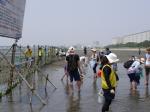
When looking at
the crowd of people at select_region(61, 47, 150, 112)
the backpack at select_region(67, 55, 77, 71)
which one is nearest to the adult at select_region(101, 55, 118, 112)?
the crowd of people at select_region(61, 47, 150, 112)

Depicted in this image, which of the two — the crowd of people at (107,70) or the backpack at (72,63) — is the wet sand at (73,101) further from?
the backpack at (72,63)

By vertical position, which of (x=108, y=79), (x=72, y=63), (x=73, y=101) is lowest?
(x=73, y=101)

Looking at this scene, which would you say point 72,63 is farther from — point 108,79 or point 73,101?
point 108,79

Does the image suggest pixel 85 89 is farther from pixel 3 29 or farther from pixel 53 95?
pixel 3 29

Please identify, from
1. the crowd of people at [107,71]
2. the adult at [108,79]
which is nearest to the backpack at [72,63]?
the crowd of people at [107,71]

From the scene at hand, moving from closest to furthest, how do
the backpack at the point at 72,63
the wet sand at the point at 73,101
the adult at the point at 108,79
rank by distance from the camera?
the adult at the point at 108,79
the wet sand at the point at 73,101
the backpack at the point at 72,63

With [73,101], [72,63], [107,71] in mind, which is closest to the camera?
[107,71]

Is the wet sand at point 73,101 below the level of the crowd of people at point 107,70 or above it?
below

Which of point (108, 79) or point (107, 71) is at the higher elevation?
point (107, 71)

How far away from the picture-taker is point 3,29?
11328mm

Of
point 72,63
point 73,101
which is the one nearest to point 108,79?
point 73,101

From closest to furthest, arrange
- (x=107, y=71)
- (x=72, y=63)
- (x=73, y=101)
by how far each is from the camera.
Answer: (x=107, y=71), (x=73, y=101), (x=72, y=63)

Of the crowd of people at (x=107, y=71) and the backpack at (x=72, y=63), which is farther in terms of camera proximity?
the backpack at (x=72, y=63)

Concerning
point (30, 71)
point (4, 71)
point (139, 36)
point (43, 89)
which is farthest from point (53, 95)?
point (139, 36)
